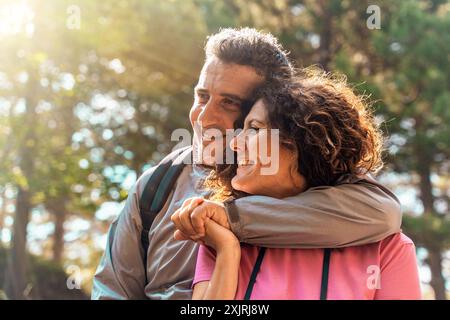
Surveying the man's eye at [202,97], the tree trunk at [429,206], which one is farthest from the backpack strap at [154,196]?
the tree trunk at [429,206]

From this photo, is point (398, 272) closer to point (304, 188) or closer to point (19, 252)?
point (304, 188)

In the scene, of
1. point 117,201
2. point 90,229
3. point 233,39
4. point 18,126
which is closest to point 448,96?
point 117,201

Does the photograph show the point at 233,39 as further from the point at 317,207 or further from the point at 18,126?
the point at 18,126

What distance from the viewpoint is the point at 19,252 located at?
10039 mm

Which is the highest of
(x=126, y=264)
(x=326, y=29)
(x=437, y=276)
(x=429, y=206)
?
(x=326, y=29)

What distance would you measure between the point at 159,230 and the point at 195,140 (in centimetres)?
35

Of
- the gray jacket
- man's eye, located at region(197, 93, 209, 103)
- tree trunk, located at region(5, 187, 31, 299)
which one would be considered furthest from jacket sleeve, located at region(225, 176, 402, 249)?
tree trunk, located at region(5, 187, 31, 299)

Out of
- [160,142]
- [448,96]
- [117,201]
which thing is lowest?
[117,201]

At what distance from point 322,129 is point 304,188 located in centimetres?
19

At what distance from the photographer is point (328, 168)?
1707 millimetres

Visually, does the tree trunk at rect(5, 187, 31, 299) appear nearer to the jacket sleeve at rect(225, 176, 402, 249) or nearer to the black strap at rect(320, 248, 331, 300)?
the jacket sleeve at rect(225, 176, 402, 249)

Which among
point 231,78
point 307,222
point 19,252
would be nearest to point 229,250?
point 307,222

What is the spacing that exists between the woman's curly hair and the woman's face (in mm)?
21
